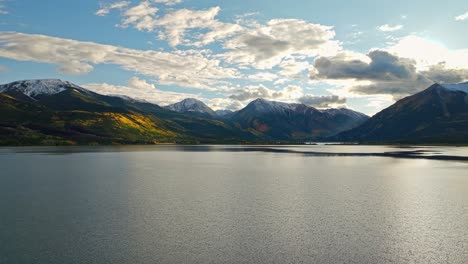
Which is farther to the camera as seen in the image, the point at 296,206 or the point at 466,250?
the point at 296,206

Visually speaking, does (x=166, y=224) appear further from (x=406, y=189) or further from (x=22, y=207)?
(x=406, y=189)

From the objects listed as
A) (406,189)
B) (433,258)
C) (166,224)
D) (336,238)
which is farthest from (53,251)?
(406,189)

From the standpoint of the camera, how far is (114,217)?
41.7 meters

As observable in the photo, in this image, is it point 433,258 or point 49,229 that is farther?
point 49,229

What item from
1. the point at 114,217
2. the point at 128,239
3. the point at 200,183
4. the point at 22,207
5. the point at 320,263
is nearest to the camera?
the point at 320,263

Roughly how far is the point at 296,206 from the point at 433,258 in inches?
857

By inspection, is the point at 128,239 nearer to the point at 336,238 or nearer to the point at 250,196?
the point at 336,238

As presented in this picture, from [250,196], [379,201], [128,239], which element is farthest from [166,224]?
[379,201]

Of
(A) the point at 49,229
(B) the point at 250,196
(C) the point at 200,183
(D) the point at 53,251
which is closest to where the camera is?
(D) the point at 53,251

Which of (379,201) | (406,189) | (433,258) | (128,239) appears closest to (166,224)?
(128,239)

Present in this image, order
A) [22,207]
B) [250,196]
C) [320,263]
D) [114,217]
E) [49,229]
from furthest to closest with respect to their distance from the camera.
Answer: [250,196] → [22,207] → [114,217] → [49,229] → [320,263]

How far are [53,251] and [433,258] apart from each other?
98.6ft

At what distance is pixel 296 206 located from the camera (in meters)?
48.8

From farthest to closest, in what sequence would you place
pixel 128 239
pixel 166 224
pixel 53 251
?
pixel 166 224
pixel 128 239
pixel 53 251
